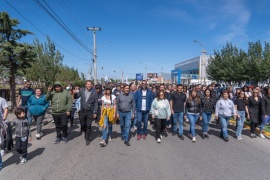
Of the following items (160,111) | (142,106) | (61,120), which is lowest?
(61,120)

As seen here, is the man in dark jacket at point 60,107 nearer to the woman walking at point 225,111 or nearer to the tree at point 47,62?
the woman walking at point 225,111

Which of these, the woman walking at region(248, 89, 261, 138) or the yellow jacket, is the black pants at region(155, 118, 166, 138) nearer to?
the yellow jacket

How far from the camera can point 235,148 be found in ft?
20.5

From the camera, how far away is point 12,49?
1136 centimetres

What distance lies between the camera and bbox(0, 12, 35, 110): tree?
11.1 metres

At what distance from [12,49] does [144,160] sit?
9.66 m

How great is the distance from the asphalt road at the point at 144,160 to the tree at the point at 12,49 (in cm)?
613

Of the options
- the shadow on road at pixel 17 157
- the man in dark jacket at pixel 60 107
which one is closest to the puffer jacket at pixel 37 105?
the man in dark jacket at pixel 60 107

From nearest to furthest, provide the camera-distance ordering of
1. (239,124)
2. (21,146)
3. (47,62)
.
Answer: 1. (21,146)
2. (239,124)
3. (47,62)

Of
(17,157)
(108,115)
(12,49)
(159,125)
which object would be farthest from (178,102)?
(12,49)

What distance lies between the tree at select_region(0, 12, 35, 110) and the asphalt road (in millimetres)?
6131

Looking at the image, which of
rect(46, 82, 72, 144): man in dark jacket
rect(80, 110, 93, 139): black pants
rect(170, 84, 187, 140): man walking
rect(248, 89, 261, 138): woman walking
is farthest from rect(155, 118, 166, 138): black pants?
rect(248, 89, 261, 138): woman walking

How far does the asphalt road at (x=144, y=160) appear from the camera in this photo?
4402mm

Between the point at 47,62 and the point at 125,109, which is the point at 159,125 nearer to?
the point at 125,109
